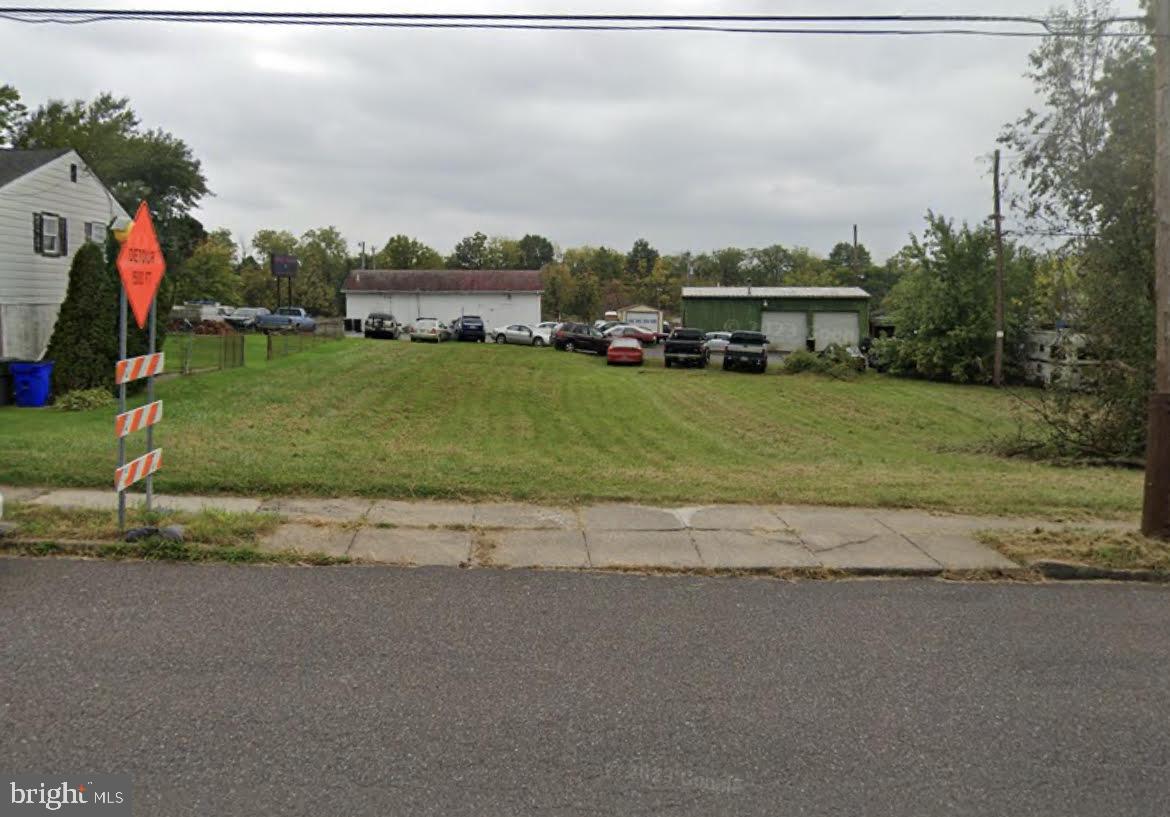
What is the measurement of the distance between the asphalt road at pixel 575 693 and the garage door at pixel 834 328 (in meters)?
50.5

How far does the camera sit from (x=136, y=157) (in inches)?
1791

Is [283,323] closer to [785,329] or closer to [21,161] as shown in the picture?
[785,329]

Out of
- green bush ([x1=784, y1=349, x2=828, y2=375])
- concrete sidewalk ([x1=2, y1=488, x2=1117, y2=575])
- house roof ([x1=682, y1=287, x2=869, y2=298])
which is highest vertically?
house roof ([x1=682, y1=287, x2=869, y2=298])

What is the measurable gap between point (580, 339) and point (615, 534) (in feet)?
119

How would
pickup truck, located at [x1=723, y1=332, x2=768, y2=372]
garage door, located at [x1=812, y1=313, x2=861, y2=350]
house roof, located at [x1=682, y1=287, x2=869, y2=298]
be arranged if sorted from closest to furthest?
pickup truck, located at [x1=723, y1=332, x2=768, y2=372], garage door, located at [x1=812, y1=313, x2=861, y2=350], house roof, located at [x1=682, y1=287, x2=869, y2=298]

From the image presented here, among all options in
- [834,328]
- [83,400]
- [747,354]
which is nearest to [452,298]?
[834,328]

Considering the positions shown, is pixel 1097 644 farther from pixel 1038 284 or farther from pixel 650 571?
pixel 1038 284

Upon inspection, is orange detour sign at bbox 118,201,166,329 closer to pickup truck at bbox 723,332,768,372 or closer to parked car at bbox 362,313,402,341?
pickup truck at bbox 723,332,768,372

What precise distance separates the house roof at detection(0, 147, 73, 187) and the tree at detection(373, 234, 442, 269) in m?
77.9

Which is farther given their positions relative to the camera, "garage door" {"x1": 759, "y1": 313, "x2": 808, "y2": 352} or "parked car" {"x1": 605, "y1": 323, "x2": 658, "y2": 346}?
"garage door" {"x1": 759, "y1": 313, "x2": 808, "y2": 352}

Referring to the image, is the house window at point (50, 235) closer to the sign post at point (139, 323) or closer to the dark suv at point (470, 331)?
the sign post at point (139, 323)

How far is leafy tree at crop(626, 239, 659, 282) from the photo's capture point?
114875 mm

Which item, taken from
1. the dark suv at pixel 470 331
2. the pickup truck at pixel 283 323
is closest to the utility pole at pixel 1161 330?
the dark suv at pixel 470 331

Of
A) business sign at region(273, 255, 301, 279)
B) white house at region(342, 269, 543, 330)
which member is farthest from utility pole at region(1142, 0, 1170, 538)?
white house at region(342, 269, 543, 330)
